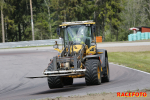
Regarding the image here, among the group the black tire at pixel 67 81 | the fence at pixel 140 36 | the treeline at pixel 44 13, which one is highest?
the treeline at pixel 44 13

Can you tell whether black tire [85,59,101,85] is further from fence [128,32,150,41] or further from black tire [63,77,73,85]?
fence [128,32,150,41]

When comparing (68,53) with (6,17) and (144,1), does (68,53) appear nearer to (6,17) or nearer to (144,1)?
(6,17)

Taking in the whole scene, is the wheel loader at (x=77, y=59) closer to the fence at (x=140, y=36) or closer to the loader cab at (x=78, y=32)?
the loader cab at (x=78, y=32)

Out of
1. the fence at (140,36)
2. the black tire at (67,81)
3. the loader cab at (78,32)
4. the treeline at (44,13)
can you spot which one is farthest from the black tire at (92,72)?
the treeline at (44,13)

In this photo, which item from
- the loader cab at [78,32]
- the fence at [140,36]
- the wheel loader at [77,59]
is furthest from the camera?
the fence at [140,36]

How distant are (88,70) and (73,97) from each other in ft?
8.69

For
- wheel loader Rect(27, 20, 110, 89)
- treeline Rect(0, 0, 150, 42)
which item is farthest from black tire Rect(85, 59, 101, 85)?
treeline Rect(0, 0, 150, 42)

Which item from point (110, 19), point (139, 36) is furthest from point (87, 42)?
point (110, 19)

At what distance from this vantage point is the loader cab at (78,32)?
12.7 metres

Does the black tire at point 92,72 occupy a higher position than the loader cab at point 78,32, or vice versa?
the loader cab at point 78,32

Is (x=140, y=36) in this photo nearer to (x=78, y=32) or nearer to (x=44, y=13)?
(x=44, y=13)

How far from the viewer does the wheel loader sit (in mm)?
11211

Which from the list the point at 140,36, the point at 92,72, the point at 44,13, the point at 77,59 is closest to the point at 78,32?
the point at 77,59

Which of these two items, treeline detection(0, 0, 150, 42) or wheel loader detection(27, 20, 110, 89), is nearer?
wheel loader detection(27, 20, 110, 89)
